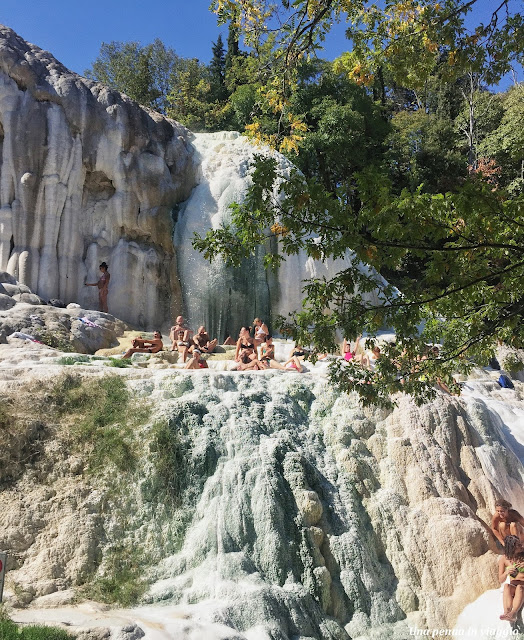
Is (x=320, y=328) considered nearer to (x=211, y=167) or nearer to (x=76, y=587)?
(x=76, y=587)

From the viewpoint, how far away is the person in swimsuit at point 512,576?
8258 millimetres

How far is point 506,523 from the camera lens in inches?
365


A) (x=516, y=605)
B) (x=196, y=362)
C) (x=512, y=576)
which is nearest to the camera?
(x=516, y=605)

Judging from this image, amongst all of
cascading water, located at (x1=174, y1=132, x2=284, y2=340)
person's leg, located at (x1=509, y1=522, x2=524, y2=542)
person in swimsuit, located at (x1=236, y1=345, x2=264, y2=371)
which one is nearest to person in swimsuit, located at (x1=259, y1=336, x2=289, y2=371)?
person in swimsuit, located at (x1=236, y1=345, x2=264, y2=371)

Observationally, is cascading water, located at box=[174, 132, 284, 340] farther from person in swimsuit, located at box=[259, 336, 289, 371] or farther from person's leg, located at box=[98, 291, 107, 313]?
person in swimsuit, located at box=[259, 336, 289, 371]

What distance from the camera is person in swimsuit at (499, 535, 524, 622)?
27.1ft

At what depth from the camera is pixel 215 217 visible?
1892cm

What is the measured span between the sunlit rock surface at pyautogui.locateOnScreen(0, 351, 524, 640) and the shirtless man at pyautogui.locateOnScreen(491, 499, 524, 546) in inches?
8.8

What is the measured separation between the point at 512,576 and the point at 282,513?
9.92ft

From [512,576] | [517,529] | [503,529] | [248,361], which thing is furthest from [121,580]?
[248,361]

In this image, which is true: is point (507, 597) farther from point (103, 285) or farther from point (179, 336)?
point (103, 285)

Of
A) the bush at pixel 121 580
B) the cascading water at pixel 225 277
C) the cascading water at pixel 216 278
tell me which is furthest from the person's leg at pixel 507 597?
the cascading water at pixel 216 278

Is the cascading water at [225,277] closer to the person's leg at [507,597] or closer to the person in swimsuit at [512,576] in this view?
the person in swimsuit at [512,576]

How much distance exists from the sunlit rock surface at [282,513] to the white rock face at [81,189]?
21.7 ft
